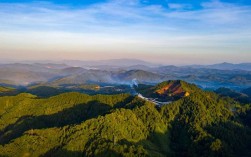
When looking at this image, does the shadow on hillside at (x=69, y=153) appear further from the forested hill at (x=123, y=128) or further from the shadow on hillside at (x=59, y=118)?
the shadow on hillside at (x=59, y=118)

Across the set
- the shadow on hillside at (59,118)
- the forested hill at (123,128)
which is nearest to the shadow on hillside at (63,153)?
the forested hill at (123,128)

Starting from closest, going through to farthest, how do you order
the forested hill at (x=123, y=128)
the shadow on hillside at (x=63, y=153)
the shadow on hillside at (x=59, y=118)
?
1. the shadow on hillside at (x=63, y=153)
2. the forested hill at (x=123, y=128)
3. the shadow on hillside at (x=59, y=118)

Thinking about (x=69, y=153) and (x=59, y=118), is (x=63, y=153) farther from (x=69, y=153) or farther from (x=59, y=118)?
(x=59, y=118)

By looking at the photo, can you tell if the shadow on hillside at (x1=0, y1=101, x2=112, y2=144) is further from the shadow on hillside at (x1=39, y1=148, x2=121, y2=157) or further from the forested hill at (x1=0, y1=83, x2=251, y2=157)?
the shadow on hillside at (x1=39, y1=148, x2=121, y2=157)

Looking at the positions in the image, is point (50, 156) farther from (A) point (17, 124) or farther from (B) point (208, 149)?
(B) point (208, 149)

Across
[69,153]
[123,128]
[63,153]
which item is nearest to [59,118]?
[123,128]

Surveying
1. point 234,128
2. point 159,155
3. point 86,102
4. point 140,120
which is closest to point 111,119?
point 140,120

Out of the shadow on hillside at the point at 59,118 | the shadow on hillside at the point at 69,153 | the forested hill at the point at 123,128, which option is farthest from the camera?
the shadow on hillside at the point at 59,118
